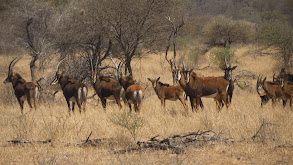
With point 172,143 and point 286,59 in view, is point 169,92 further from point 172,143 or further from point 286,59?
point 286,59

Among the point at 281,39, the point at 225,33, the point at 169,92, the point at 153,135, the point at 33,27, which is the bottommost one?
the point at 153,135

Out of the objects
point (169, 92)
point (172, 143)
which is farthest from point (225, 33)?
point (172, 143)

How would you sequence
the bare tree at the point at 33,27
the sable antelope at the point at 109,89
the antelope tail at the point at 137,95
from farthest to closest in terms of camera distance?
→ the bare tree at the point at 33,27, the sable antelope at the point at 109,89, the antelope tail at the point at 137,95

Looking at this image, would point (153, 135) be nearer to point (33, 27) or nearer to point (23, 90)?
point (23, 90)

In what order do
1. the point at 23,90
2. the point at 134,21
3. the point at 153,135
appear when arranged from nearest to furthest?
the point at 153,135 → the point at 23,90 → the point at 134,21

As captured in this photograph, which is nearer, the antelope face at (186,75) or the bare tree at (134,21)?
the antelope face at (186,75)

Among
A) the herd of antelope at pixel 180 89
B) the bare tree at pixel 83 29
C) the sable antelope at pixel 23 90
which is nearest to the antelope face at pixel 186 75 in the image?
the herd of antelope at pixel 180 89

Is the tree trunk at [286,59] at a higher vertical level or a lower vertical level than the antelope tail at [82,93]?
higher

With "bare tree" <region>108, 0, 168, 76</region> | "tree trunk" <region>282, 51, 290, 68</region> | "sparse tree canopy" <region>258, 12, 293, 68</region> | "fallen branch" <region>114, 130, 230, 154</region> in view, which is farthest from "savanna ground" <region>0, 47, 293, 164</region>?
"sparse tree canopy" <region>258, 12, 293, 68</region>

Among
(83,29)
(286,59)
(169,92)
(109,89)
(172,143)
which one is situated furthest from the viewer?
(286,59)

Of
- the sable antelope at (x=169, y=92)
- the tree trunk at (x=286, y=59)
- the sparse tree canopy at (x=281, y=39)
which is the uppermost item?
the sparse tree canopy at (x=281, y=39)

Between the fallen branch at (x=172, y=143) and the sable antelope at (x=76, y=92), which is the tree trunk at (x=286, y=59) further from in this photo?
the fallen branch at (x=172, y=143)

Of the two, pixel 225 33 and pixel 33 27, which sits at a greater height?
pixel 225 33

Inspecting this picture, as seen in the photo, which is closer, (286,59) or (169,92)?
(169,92)
